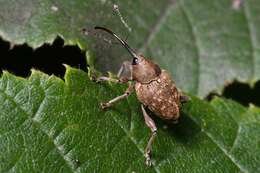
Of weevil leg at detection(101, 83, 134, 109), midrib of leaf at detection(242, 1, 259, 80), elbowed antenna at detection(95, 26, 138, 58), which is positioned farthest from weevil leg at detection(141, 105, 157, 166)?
midrib of leaf at detection(242, 1, 259, 80)

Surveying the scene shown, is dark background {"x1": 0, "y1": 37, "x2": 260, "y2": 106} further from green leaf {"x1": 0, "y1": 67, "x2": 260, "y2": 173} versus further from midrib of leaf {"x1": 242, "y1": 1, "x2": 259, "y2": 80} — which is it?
midrib of leaf {"x1": 242, "y1": 1, "x2": 259, "y2": 80}

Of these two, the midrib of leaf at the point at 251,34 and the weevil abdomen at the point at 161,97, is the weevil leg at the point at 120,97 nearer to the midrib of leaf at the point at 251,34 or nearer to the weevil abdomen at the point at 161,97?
the weevil abdomen at the point at 161,97

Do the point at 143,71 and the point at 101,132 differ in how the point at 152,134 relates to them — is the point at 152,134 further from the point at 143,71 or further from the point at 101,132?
the point at 143,71

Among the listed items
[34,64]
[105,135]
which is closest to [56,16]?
[34,64]

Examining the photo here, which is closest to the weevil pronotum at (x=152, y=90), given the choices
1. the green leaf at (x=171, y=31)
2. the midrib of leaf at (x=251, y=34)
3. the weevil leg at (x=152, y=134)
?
the weevil leg at (x=152, y=134)

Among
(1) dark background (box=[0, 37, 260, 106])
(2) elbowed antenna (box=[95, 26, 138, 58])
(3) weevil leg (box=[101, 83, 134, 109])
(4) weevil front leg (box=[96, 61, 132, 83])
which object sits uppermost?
(1) dark background (box=[0, 37, 260, 106])

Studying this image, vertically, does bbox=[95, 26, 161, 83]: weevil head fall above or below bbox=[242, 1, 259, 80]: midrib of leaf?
above

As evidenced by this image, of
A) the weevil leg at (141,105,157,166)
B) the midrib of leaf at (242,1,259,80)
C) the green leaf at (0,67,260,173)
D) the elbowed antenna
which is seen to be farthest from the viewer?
the midrib of leaf at (242,1,259,80)
